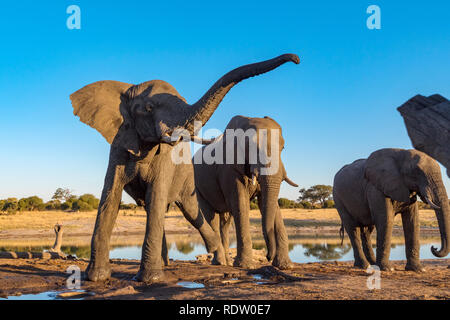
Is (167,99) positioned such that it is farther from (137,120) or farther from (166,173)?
(166,173)

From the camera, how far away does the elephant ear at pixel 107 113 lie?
6289 mm

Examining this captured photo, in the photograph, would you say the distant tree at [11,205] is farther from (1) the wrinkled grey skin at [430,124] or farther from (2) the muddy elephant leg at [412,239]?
(1) the wrinkled grey skin at [430,124]

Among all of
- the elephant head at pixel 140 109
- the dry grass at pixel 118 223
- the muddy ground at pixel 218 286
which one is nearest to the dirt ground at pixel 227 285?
the muddy ground at pixel 218 286

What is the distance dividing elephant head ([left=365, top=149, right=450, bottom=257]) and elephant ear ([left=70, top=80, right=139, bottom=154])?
5.66 metres

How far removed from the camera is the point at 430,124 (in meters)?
2.03

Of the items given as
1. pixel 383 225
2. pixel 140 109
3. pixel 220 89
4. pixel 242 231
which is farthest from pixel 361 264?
pixel 140 109

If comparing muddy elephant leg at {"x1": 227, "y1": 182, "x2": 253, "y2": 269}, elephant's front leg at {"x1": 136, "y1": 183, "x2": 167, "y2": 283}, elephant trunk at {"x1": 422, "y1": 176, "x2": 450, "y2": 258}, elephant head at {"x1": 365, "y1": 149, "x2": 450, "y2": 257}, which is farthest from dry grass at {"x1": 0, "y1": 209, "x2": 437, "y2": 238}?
elephant trunk at {"x1": 422, "y1": 176, "x2": 450, "y2": 258}

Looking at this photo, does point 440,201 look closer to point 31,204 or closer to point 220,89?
point 220,89

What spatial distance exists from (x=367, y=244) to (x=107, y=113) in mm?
7436

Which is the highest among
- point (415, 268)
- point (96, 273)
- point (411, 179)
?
point (411, 179)

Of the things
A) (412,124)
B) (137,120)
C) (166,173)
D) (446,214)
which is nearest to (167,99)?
(137,120)

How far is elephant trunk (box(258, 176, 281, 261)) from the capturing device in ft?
26.2
